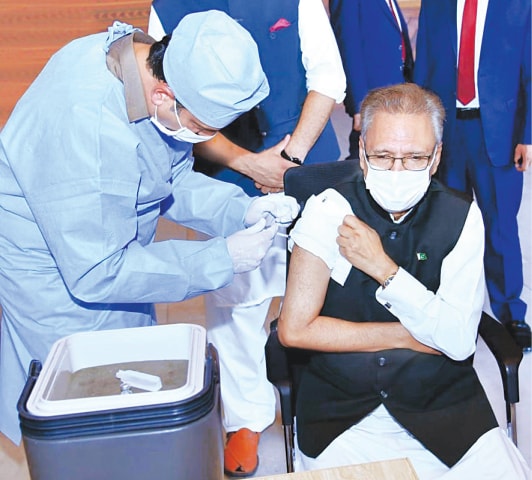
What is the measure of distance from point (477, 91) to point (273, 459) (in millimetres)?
1550

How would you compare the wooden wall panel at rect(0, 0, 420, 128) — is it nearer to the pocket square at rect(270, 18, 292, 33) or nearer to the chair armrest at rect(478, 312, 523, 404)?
the pocket square at rect(270, 18, 292, 33)

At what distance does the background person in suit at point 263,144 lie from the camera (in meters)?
2.32

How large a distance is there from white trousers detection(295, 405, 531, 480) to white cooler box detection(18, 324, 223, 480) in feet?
1.59

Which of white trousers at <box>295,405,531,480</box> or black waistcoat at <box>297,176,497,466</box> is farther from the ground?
black waistcoat at <box>297,176,497,466</box>

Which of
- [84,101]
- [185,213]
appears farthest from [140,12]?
[84,101]

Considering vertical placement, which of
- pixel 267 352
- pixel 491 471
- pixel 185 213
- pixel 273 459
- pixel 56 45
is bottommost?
pixel 273 459

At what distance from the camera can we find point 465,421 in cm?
181

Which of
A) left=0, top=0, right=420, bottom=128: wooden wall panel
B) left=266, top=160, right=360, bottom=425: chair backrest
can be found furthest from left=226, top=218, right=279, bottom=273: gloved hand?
left=0, top=0, right=420, bottom=128: wooden wall panel

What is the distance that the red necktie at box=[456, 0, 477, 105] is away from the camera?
276 centimetres

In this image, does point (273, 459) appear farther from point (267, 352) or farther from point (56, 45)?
point (56, 45)

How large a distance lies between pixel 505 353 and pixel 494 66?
1337 mm

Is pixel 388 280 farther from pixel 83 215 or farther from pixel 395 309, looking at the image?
pixel 83 215

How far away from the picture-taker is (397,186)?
5.82ft

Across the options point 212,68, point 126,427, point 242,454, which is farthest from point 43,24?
point 126,427
